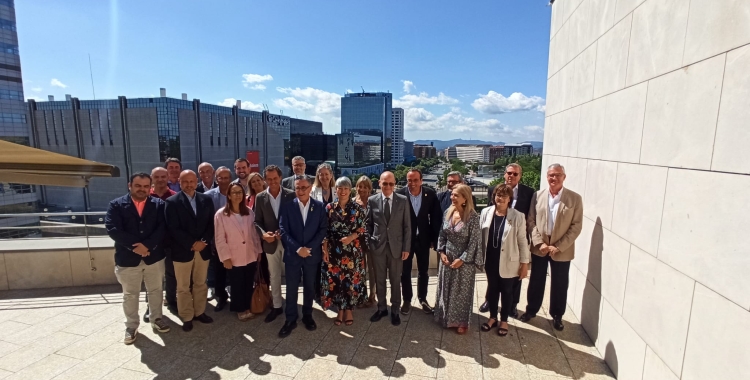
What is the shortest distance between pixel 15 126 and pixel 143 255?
47.0 meters

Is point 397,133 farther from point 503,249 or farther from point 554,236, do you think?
point 503,249

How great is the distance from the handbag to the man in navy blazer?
0.53 m

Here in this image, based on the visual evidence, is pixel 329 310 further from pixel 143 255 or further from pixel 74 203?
pixel 74 203

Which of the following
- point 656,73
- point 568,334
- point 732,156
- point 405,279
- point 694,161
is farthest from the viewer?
point 405,279

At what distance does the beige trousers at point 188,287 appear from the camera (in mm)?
3865

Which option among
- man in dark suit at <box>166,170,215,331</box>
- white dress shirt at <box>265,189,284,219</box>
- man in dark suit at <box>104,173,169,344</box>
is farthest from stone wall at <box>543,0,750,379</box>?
man in dark suit at <box>104,173,169,344</box>

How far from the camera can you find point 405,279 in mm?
4242

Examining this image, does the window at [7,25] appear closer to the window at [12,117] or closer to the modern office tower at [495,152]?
the window at [12,117]

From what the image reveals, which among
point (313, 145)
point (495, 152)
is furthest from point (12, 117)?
point (495, 152)

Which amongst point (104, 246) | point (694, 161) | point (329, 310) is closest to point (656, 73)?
point (694, 161)

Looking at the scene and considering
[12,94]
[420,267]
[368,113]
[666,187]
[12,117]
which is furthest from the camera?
[368,113]

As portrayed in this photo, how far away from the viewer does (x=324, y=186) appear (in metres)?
4.40

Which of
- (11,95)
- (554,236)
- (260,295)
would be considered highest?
(11,95)

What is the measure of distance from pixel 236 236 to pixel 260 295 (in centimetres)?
88
